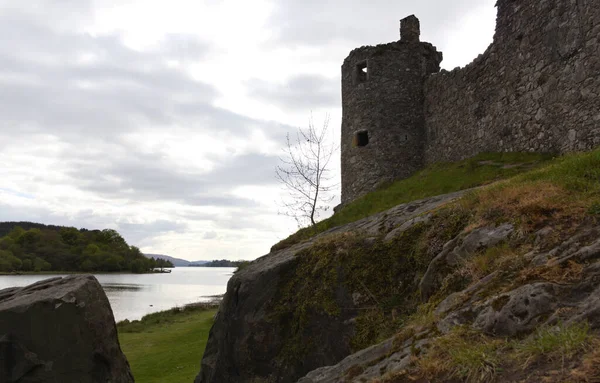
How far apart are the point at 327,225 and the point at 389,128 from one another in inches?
302

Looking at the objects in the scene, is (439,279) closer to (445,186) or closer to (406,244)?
(406,244)

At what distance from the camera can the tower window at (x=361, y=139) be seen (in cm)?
2350

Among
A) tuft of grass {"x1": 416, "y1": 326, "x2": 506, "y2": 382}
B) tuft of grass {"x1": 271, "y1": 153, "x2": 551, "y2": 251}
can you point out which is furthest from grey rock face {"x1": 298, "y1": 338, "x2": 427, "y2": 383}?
tuft of grass {"x1": 271, "y1": 153, "x2": 551, "y2": 251}

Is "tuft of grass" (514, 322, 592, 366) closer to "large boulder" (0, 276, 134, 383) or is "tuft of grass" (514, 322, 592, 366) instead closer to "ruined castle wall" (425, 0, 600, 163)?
"ruined castle wall" (425, 0, 600, 163)

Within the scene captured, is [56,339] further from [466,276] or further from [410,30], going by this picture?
[410,30]

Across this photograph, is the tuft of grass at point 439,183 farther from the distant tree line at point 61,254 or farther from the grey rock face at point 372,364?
the distant tree line at point 61,254

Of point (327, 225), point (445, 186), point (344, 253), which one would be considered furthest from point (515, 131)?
point (344, 253)

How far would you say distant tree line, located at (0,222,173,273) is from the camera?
118625 mm

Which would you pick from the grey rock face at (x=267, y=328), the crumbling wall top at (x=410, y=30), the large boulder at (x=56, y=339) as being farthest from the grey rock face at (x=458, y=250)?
the crumbling wall top at (x=410, y=30)

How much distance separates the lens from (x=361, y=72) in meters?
24.0

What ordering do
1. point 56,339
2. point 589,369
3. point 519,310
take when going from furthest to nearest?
point 56,339 → point 519,310 → point 589,369

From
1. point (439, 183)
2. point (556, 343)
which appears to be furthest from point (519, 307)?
point (439, 183)

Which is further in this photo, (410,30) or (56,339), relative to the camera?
(410,30)

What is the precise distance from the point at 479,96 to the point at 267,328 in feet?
43.9
